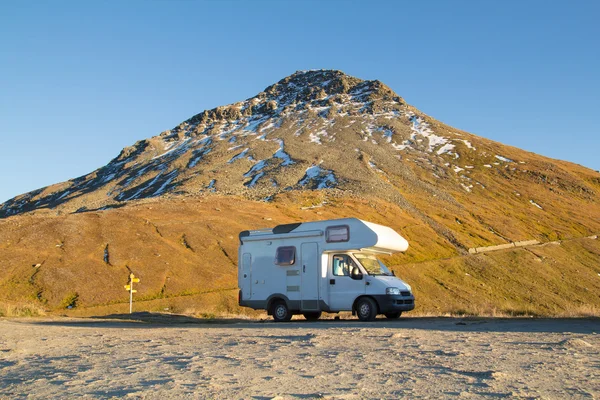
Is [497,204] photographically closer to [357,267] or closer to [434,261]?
[434,261]

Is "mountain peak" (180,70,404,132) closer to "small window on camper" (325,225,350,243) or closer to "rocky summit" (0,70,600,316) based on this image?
"rocky summit" (0,70,600,316)

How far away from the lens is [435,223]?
68062mm

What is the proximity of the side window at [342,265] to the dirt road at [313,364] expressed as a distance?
5114mm

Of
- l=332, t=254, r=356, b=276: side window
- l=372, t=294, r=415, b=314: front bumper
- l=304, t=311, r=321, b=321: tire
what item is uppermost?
l=332, t=254, r=356, b=276: side window

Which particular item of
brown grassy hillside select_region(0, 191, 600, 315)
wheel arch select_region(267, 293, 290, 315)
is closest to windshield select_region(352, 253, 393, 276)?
wheel arch select_region(267, 293, 290, 315)

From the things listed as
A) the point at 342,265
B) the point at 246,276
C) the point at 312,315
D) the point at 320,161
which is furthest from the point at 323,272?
the point at 320,161

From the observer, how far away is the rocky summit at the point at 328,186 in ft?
154

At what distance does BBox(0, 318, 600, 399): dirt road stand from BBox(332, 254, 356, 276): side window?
16.8 feet

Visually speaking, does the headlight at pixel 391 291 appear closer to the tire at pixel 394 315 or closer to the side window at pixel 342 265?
the tire at pixel 394 315

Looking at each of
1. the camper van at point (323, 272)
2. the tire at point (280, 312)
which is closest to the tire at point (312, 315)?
the camper van at point (323, 272)

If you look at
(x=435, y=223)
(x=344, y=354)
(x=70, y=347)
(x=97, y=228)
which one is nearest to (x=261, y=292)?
(x=70, y=347)

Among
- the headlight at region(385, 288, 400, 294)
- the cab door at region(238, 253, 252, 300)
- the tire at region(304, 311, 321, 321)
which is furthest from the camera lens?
the cab door at region(238, 253, 252, 300)

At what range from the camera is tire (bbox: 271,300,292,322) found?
20.0 metres

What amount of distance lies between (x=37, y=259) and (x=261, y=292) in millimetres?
24330
